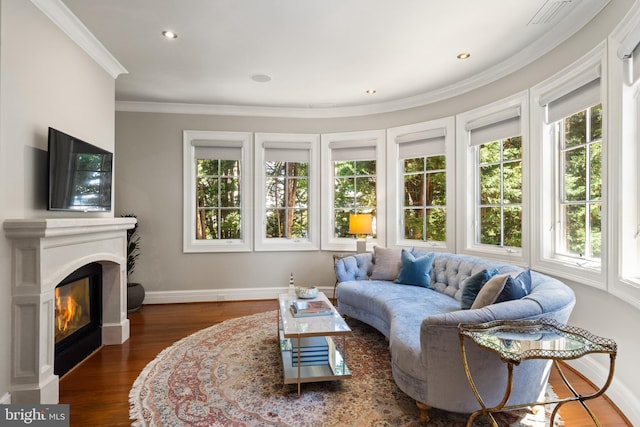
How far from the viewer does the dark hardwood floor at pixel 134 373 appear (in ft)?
6.70

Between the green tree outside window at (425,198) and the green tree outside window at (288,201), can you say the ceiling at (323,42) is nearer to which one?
the green tree outside window at (425,198)

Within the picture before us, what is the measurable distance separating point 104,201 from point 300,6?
7.84 feet

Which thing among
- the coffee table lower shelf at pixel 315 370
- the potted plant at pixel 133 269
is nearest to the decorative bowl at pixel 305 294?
the coffee table lower shelf at pixel 315 370

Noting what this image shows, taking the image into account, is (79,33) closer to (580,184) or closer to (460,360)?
(460,360)

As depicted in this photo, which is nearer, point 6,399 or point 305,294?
point 6,399

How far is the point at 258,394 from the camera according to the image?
2271mm

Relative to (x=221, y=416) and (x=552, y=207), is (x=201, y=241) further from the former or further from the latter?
(x=552, y=207)

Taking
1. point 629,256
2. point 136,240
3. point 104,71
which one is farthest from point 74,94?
point 629,256

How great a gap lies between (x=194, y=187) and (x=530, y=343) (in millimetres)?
4364

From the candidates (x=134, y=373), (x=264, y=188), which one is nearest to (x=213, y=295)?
(x=264, y=188)

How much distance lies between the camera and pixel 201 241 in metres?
4.75

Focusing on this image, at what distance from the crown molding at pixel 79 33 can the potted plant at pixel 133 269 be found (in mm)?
1814

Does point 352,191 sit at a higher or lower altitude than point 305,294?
higher

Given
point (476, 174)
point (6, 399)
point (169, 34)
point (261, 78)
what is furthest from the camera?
point (476, 174)
